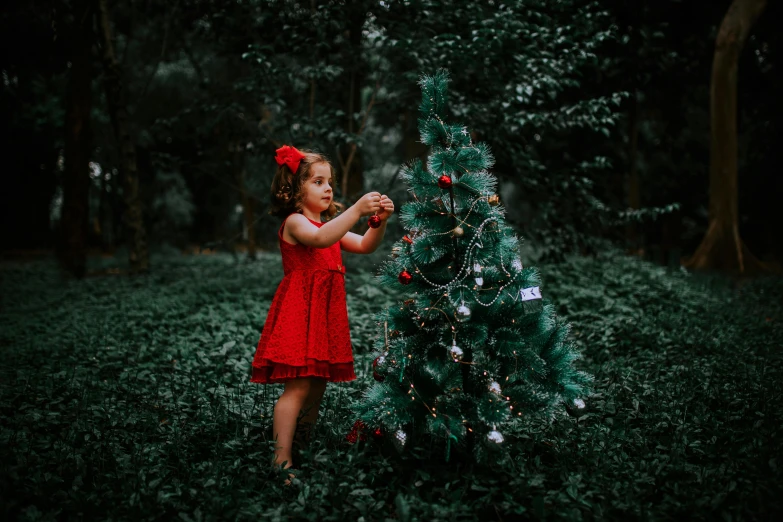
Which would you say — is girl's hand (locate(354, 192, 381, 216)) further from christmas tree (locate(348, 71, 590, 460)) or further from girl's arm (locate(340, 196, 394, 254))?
christmas tree (locate(348, 71, 590, 460))

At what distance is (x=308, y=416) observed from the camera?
3.49 m

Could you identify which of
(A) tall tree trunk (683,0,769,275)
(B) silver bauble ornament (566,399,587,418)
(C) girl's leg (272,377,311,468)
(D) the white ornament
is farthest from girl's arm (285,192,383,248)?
(A) tall tree trunk (683,0,769,275)

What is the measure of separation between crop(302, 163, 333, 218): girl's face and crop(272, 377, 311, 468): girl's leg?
3.15 ft

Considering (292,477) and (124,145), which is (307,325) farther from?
(124,145)

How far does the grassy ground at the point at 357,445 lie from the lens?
2688mm

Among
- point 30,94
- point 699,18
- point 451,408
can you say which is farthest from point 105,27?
point 699,18

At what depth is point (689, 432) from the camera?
3.49 m

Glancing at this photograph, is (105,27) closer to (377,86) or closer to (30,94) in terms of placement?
(377,86)

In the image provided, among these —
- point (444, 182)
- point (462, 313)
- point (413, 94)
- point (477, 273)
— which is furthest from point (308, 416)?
point (413, 94)

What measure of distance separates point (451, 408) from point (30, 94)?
2069 centimetres

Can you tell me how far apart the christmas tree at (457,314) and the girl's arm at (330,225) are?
0.20 m

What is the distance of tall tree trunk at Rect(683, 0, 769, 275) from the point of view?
11.2 m

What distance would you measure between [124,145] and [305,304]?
399 inches

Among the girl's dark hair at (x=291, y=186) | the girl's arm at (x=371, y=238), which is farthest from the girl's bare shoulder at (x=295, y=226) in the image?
the girl's arm at (x=371, y=238)
